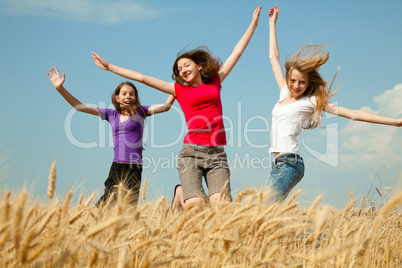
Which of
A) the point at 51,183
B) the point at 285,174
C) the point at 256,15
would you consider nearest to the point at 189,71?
the point at 256,15


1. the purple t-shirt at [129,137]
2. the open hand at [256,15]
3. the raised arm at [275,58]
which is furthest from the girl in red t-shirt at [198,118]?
the purple t-shirt at [129,137]

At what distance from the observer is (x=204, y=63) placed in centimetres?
427

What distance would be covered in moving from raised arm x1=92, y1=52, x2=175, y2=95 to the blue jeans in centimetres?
142

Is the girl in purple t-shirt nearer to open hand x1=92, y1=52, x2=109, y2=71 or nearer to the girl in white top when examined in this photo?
open hand x1=92, y1=52, x2=109, y2=71

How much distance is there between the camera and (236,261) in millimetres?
2236

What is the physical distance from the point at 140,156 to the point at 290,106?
2.30 meters

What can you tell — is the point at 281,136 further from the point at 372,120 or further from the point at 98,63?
the point at 98,63

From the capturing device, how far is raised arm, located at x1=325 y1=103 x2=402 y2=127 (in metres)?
3.73

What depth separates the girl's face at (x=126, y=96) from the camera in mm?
5355

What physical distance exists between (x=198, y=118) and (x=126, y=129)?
1.69 metres

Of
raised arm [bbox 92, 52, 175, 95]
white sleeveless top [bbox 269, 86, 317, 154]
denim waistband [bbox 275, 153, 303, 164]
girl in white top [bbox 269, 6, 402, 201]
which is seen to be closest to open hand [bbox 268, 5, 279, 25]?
girl in white top [bbox 269, 6, 402, 201]

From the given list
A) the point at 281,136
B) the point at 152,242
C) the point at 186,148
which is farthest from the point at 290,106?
the point at 152,242

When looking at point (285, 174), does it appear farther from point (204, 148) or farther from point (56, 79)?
point (56, 79)

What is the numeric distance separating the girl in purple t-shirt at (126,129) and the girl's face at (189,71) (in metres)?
0.81
